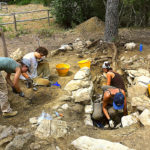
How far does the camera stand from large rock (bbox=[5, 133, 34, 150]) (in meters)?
2.48

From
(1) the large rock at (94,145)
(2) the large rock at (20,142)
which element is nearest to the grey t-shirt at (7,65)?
(2) the large rock at (20,142)

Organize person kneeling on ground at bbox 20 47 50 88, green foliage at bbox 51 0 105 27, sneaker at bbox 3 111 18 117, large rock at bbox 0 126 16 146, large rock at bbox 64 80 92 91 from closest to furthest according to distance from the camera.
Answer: large rock at bbox 0 126 16 146
sneaker at bbox 3 111 18 117
person kneeling on ground at bbox 20 47 50 88
large rock at bbox 64 80 92 91
green foliage at bbox 51 0 105 27

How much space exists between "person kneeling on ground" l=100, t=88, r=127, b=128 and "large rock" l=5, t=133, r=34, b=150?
183 cm

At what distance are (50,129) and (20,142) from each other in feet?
1.71

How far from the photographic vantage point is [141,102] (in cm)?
392

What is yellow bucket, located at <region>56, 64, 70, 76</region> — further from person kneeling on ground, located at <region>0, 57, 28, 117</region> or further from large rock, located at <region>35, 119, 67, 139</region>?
large rock, located at <region>35, 119, 67, 139</region>

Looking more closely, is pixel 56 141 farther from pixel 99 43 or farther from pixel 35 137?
pixel 99 43

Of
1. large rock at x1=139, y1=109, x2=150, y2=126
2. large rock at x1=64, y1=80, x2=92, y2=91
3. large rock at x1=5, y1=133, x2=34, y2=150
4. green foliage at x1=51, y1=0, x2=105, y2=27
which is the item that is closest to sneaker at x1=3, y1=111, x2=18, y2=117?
large rock at x1=5, y1=133, x2=34, y2=150

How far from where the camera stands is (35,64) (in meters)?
4.51

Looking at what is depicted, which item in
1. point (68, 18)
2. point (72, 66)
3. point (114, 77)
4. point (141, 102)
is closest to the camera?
point (141, 102)

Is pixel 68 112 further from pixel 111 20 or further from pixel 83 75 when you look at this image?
pixel 111 20

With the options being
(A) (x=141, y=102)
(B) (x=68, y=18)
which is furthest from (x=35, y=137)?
(B) (x=68, y=18)

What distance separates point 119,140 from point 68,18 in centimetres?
974

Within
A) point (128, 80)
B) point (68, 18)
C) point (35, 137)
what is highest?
point (68, 18)
